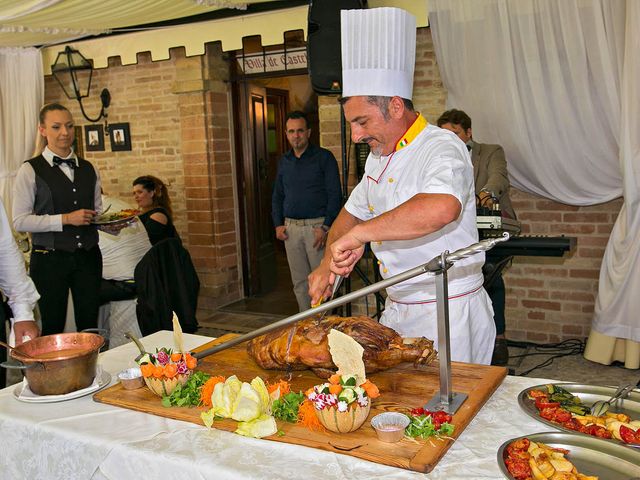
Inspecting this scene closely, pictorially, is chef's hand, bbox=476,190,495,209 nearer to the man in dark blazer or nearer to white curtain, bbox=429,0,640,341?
the man in dark blazer

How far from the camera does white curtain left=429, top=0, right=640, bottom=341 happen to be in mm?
3914

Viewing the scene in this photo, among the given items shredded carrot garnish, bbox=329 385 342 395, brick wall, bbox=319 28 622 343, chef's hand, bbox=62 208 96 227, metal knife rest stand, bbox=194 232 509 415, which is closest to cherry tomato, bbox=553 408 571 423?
metal knife rest stand, bbox=194 232 509 415

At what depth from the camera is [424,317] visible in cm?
213

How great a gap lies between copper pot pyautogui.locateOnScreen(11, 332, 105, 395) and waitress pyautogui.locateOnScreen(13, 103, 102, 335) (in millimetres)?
2000

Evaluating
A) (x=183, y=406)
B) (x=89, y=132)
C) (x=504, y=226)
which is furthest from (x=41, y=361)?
(x=89, y=132)

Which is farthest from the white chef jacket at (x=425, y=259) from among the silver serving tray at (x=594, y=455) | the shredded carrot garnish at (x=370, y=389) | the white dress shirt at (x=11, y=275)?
the white dress shirt at (x=11, y=275)

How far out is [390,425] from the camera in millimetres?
1400

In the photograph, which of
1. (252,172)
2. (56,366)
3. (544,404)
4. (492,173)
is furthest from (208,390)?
(252,172)

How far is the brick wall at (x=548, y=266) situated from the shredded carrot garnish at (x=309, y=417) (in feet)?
11.4

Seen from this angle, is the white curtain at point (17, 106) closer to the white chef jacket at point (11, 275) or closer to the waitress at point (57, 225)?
the waitress at point (57, 225)

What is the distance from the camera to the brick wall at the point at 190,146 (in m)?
5.92

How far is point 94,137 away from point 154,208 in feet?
6.98

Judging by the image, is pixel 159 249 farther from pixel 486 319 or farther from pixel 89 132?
pixel 89 132

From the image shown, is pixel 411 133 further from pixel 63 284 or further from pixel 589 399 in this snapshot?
pixel 63 284
